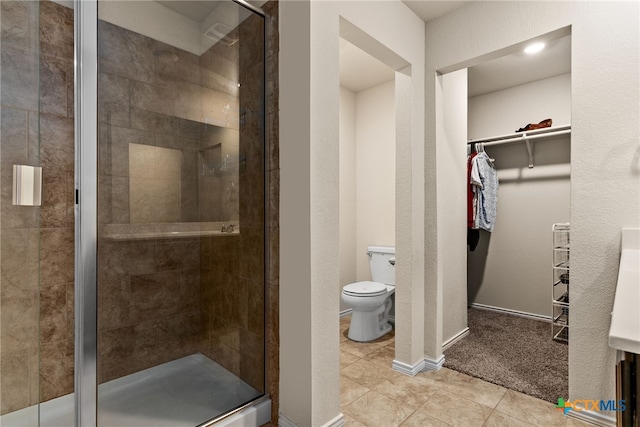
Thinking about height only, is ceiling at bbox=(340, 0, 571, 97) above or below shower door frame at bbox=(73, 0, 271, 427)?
above

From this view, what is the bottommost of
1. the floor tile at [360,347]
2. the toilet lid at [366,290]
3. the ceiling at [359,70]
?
the floor tile at [360,347]

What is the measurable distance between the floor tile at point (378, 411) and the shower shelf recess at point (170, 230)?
3.92 feet

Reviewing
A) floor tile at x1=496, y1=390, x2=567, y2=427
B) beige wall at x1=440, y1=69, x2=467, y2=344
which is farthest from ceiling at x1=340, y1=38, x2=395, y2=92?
floor tile at x1=496, y1=390, x2=567, y2=427

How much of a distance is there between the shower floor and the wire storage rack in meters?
2.61

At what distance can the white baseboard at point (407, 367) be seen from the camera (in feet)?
7.18

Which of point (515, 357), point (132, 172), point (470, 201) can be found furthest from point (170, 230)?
point (470, 201)

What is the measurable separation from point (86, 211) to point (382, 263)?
247 centimetres

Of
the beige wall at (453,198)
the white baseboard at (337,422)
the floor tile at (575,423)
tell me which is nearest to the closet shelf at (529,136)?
the beige wall at (453,198)

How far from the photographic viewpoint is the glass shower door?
1.61 meters

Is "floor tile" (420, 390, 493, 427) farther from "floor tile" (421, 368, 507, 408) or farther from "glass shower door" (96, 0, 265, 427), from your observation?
"glass shower door" (96, 0, 265, 427)

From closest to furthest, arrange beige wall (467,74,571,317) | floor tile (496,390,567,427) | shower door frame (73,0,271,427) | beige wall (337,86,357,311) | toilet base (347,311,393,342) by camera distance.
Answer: shower door frame (73,0,271,427)
floor tile (496,390,567,427)
toilet base (347,311,393,342)
beige wall (467,74,571,317)
beige wall (337,86,357,311)

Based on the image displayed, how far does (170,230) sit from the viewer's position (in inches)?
69.4

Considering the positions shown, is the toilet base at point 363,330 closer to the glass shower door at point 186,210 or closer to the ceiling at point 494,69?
the glass shower door at point 186,210

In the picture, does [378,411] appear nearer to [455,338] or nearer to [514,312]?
[455,338]
